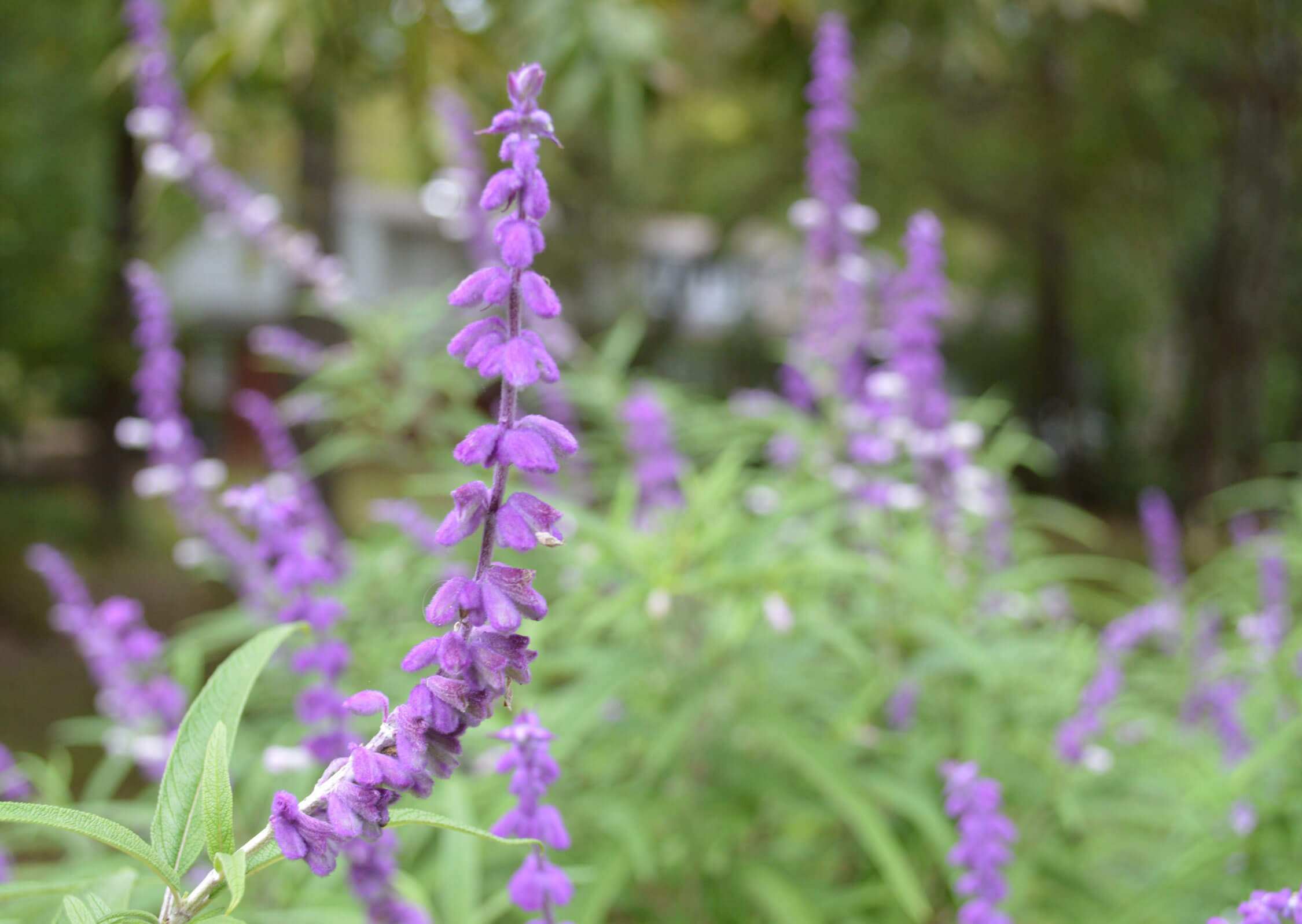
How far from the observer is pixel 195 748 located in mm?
1109

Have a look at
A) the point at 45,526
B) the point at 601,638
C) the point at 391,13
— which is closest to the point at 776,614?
the point at 601,638

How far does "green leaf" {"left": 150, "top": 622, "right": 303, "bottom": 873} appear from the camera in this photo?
40.4 inches

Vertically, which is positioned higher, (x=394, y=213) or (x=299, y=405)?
(x=394, y=213)

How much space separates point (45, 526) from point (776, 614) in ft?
54.1

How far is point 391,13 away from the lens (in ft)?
21.2

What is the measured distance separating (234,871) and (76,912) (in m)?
0.22

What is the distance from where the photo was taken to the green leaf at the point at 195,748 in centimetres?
103

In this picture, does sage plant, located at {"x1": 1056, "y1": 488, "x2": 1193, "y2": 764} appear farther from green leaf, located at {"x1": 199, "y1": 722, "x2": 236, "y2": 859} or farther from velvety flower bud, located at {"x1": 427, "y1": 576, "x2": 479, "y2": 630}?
green leaf, located at {"x1": 199, "y1": 722, "x2": 236, "y2": 859}

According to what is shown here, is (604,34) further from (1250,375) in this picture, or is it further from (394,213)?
(394,213)

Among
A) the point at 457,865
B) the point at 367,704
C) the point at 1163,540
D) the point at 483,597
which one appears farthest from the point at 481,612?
the point at 1163,540

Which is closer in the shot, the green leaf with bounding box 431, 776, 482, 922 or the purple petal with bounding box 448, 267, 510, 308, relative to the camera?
the purple petal with bounding box 448, 267, 510, 308

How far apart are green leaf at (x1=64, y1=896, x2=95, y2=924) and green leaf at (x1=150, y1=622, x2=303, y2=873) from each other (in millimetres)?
76

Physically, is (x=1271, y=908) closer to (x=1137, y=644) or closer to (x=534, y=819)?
(x=534, y=819)

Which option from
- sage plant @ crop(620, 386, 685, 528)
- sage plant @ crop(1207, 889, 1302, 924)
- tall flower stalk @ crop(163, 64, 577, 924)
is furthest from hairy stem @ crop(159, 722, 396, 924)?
sage plant @ crop(620, 386, 685, 528)
